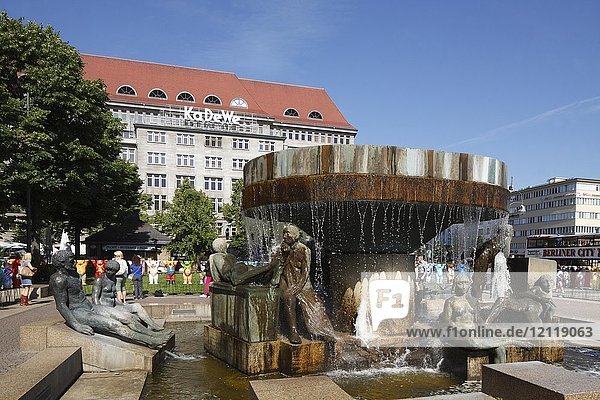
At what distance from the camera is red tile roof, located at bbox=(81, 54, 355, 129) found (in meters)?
71.1

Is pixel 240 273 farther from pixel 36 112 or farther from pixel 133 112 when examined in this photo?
pixel 133 112

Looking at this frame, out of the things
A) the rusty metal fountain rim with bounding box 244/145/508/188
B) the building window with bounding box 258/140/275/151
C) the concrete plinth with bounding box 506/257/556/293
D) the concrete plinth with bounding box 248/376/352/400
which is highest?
the building window with bounding box 258/140/275/151

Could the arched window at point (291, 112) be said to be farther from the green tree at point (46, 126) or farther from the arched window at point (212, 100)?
the green tree at point (46, 126)

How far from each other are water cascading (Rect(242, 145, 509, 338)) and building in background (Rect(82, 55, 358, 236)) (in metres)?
58.7

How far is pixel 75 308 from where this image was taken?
25.9 ft

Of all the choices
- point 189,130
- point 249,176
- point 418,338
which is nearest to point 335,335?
point 418,338

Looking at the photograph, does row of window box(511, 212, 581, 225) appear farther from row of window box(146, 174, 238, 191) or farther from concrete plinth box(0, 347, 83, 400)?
concrete plinth box(0, 347, 83, 400)

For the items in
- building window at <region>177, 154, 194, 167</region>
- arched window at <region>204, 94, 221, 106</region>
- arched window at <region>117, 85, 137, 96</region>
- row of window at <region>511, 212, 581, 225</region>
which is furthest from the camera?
row of window at <region>511, 212, 581, 225</region>

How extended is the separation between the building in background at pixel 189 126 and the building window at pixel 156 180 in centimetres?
12

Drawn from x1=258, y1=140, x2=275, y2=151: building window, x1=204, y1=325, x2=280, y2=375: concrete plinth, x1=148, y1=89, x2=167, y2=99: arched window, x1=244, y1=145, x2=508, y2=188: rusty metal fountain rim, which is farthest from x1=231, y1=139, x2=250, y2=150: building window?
x1=204, y1=325, x2=280, y2=375: concrete plinth

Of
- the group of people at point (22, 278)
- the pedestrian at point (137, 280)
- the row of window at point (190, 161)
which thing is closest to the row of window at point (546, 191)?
the row of window at point (190, 161)

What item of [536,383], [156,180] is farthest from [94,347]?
[156,180]

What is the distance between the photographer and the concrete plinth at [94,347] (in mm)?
7402

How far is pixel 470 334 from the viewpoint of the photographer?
7.95 m
